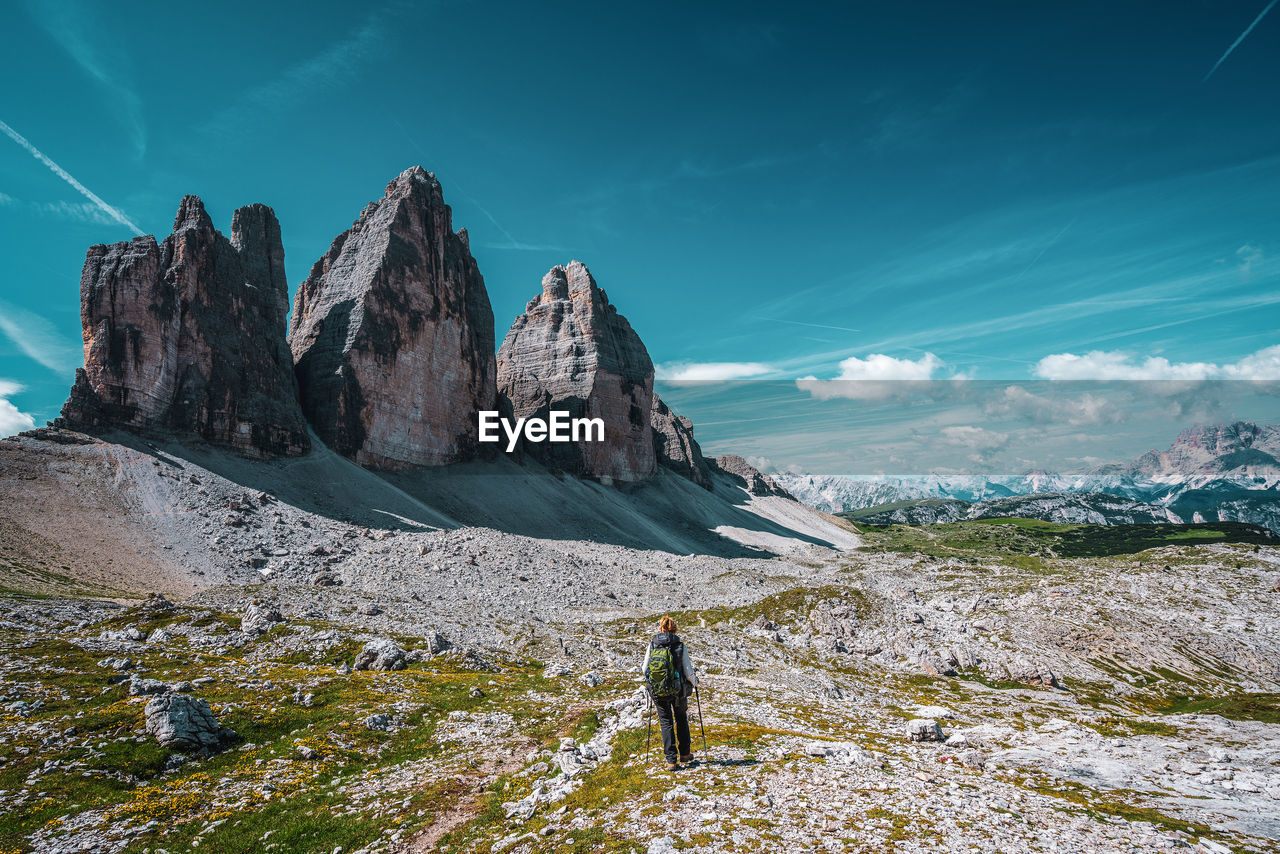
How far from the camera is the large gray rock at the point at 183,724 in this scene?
17.0m

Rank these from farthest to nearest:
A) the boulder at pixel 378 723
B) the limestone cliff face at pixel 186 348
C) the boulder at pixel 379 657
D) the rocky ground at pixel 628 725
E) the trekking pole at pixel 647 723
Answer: the limestone cliff face at pixel 186 348, the boulder at pixel 379 657, the boulder at pixel 378 723, the trekking pole at pixel 647 723, the rocky ground at pixel 628 725

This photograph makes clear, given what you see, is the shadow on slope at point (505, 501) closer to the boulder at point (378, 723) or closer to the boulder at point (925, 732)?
the boulder at point (378, 723)

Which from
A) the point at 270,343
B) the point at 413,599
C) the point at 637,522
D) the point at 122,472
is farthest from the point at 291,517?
the point at 637,522

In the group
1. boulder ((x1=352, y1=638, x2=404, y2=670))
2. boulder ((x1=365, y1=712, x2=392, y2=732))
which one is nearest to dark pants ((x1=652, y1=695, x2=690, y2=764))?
boulder ((x1=365, y1=712, x2=392, y2=732))

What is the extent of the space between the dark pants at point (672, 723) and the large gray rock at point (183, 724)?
14.1 m

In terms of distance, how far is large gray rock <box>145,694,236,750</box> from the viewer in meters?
17.0

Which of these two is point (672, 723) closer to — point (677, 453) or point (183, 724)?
point (183, 724)

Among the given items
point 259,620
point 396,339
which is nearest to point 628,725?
point 259,620

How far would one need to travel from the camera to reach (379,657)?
96.9ft

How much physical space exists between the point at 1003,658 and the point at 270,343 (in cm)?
9989

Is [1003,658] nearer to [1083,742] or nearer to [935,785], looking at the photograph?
[1083,742]

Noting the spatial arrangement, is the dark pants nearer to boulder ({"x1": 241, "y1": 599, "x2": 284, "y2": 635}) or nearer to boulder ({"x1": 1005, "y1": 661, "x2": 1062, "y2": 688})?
boulder ({"x1": 241, "y1": 599, "x2": 284, "y2": 635})

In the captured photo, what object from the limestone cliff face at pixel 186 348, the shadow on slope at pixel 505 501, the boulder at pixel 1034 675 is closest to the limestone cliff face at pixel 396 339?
the shadow on slope at pixel 505 501

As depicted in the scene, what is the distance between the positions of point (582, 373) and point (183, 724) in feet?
422
